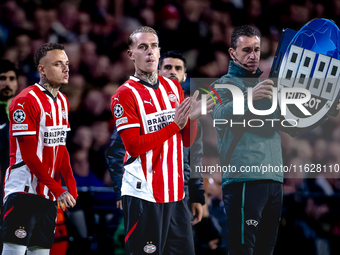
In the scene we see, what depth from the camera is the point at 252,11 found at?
14.3 ft

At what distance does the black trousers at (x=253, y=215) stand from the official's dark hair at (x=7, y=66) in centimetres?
246

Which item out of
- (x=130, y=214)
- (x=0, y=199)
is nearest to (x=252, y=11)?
(x=130, y=214)

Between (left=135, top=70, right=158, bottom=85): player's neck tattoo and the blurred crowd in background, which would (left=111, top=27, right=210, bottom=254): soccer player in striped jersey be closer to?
(left=135, top=70, right=158, bottom=85): player's neck tattoo

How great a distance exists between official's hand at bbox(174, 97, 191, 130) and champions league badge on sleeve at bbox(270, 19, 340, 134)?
1072mm

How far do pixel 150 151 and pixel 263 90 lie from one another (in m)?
0.92

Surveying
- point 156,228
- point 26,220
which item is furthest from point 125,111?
point 26,220

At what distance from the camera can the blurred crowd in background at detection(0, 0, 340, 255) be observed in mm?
3660

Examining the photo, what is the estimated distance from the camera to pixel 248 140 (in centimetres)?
287

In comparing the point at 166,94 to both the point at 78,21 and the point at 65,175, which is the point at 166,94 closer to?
the point at 65,175

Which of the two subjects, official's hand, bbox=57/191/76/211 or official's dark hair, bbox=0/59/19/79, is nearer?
official's hand, bbox=57/191/76/211

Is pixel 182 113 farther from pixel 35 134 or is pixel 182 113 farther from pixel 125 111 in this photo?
pixel 35 134

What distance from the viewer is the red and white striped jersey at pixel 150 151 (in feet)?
7.84

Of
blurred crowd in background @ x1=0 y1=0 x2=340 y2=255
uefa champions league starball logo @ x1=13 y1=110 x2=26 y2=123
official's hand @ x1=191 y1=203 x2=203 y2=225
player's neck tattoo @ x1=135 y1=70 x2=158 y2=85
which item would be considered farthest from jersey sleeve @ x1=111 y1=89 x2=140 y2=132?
blurred crowd in background @ x1=0 y1=0 x2=340 y2=255

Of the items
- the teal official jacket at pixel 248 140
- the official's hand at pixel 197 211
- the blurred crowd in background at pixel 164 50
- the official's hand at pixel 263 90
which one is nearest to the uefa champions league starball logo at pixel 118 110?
the teal official jacket at pixel 248 140
